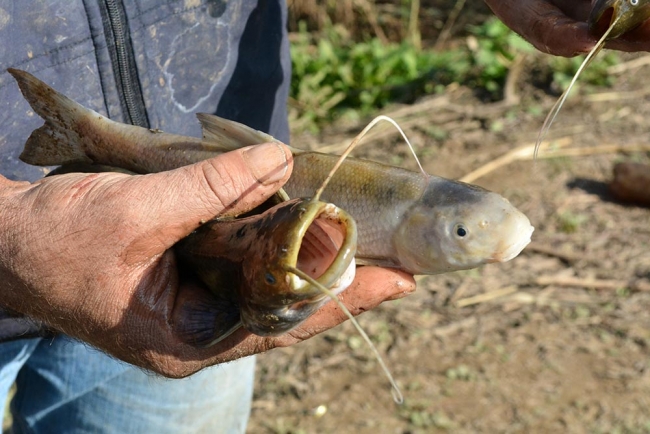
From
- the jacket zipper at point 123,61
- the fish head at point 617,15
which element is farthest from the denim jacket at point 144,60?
the fish head at point 617,15

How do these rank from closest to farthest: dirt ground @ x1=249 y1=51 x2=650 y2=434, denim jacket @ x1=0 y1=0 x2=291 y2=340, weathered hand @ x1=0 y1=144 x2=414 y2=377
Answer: weathered hand @ x1=0 y1=144 x2=414 y2=377, denim jacket @ x1=0 y1=0 x2=291 y2=340, dirt ground @ x1=249 y1=51 x2=650 y2=434

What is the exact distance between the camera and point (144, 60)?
2592 millimetres

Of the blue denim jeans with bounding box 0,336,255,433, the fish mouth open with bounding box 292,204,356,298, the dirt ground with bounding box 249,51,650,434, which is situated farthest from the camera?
the dirt ground with bounding box 249,51,650,434

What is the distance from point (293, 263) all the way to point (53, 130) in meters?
0.96

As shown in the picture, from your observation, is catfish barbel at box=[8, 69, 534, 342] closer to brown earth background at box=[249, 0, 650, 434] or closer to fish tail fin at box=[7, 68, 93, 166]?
fish tail fin at box=[7, 68, 93, 166]

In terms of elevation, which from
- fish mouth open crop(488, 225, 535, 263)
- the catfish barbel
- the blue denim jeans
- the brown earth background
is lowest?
the brown earth background

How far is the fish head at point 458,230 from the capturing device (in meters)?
2.25

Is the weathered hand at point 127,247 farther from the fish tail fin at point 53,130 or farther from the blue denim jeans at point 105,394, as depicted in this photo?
the blue denim jeans at point 105,394

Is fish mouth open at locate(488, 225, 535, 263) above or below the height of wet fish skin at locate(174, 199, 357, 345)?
below

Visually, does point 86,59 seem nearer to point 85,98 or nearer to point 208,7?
point 85,98

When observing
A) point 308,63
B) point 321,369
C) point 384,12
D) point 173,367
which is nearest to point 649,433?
point 321,369

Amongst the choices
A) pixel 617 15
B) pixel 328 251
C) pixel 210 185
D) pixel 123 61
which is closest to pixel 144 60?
pixel 123 61

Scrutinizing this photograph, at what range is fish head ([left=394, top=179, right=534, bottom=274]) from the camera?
7.39ft

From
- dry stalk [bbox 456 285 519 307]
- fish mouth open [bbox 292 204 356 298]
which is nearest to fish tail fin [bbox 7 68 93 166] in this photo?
fish mouth open [bbox 292 204 356 298]
